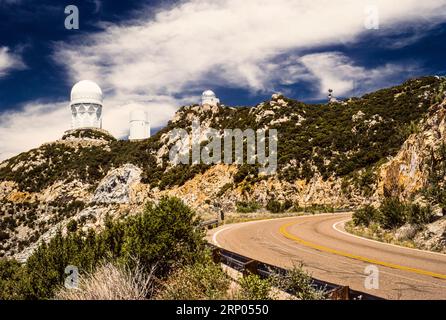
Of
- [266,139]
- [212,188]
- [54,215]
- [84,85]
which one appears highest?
[84,85]

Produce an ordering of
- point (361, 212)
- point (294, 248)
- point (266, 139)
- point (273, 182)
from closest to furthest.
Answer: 1. point (294, 248)
2. point (361, 212)
3. point (273, 182)
4. point (266, 139)

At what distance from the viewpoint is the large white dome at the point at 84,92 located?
110 metres

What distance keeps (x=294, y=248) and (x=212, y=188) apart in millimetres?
36661

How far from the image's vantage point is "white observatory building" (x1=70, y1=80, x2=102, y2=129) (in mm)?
110312

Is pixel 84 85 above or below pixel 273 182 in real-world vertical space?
above

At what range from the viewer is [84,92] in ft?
364

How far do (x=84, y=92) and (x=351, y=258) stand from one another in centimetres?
11056

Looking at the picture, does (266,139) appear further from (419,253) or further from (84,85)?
(84,85)

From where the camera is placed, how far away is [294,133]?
5747cm

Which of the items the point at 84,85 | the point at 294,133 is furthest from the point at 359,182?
the point at 84,85

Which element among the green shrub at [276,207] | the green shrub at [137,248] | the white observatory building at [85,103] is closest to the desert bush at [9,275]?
the green shrub at [137,248]

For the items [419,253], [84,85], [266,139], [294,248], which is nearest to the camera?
[419,253]
